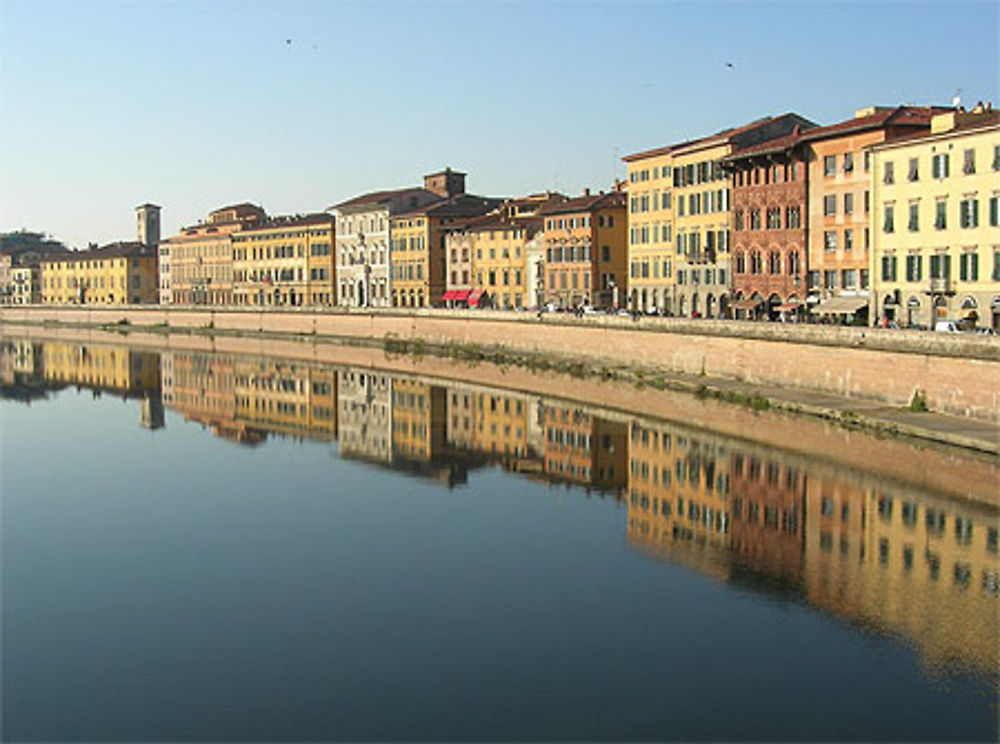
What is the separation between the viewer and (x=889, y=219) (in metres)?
48.1

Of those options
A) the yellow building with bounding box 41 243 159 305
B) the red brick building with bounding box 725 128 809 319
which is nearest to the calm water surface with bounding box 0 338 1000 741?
the red brick building with bounding box 725 128 809 319

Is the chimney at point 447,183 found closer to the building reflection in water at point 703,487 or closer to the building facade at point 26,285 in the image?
the building reflection in water at point 703,487

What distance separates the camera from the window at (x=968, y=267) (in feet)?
142

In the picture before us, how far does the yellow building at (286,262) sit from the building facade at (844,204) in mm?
65648

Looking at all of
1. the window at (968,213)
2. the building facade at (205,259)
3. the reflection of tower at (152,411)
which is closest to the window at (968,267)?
the window at (968,213)

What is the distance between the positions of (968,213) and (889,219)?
482 centimetres

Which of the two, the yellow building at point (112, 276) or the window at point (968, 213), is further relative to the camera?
the yellow building at point (112, 276)

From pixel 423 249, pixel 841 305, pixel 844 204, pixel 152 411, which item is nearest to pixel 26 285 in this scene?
pixel 423 249

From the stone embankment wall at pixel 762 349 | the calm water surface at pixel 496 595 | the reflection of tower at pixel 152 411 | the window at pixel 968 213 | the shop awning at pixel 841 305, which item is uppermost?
the window at pixel 968 213

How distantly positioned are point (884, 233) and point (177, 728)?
38349 mm

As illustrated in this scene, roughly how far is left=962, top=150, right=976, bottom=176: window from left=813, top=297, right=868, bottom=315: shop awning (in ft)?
27.9

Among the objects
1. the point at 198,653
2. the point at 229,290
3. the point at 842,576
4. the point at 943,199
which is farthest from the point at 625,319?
the point at 229,290

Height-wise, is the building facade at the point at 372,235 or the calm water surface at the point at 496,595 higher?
the building facade at the point at 372,235

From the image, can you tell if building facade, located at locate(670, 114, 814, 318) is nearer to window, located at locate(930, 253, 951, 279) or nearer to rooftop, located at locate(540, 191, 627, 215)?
rooftop, located at locate(540, 191, 627, 215)
